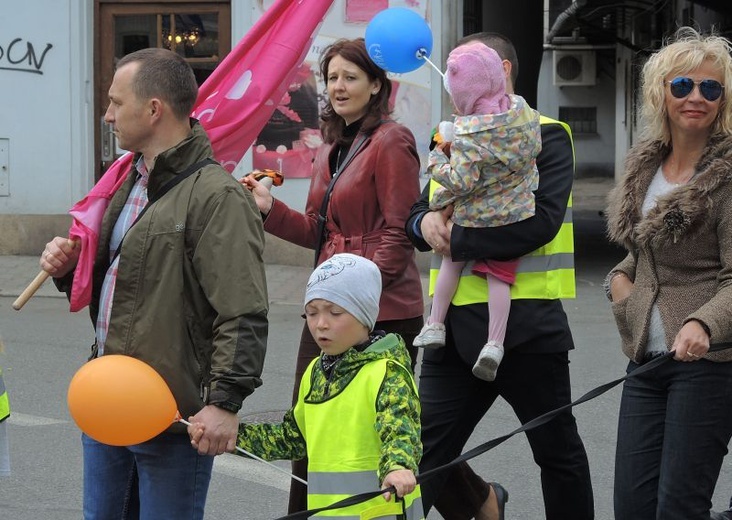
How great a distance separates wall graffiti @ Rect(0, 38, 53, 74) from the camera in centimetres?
1362

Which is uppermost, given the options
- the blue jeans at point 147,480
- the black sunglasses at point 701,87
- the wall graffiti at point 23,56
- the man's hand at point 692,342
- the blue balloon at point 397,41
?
the wall graffiti at point 23,56

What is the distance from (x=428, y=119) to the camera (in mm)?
13078

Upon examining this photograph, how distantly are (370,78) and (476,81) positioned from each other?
918mm

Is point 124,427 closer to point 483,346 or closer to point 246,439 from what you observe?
point 246,439

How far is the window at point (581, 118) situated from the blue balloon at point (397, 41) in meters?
29.3

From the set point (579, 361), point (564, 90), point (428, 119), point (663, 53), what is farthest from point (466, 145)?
point (564, 90)

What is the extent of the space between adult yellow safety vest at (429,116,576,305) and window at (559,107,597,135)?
2957cm

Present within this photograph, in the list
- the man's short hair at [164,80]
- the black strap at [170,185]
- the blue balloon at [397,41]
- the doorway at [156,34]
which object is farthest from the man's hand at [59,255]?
the doorway at [156,34]

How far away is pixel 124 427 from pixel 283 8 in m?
2.12

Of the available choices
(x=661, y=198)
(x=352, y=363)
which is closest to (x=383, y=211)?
(x=661, y=198)

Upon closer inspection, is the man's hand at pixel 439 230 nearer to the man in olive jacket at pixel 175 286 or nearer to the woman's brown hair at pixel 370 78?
the woman's brown hair at pixel 370 78

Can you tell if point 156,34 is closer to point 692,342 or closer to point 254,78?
point 254,78

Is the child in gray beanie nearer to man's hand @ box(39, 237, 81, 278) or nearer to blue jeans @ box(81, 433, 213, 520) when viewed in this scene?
blue jeans @ box(81, 433, 213, 520)

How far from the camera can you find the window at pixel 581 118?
111ft
